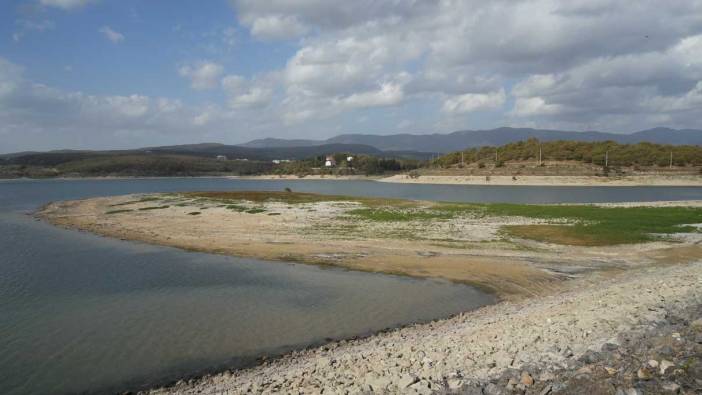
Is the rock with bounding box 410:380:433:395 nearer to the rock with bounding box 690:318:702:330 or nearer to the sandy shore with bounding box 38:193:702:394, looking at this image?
the sandy shore with bounding box 38:193:702:394

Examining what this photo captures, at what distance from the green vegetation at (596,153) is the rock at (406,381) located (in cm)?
10768

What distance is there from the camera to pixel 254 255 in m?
20.4

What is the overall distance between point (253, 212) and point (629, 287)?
27.6m

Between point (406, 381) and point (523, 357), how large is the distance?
2.23m

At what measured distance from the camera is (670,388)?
6219 millimetres

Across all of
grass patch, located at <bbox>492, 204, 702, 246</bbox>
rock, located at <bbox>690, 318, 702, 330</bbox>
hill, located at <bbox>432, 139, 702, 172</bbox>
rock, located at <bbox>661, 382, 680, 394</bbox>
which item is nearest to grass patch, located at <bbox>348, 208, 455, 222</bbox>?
grass patch, located at <bbox>492, 204, 702, 246</bbox>

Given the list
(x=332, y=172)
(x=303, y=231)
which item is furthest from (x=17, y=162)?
(x=303, y=231)

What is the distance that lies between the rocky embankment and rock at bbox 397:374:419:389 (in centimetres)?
2

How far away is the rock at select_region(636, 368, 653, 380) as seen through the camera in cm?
659

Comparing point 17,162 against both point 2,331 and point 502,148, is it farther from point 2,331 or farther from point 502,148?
point 2,331

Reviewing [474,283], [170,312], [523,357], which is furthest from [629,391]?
[170,312]

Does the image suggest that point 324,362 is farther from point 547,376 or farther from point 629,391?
point 629,391

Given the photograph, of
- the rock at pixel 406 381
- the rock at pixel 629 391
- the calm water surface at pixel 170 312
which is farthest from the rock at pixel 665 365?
the calm water surface at pixel 170 312

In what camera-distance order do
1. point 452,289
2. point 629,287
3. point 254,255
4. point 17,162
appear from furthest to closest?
point 17,162, point 254,255, point 452,289, point 629,287
